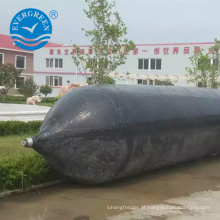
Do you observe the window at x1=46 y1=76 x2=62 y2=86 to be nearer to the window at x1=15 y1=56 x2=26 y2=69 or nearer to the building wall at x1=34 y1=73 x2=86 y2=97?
the building wall at x1=34 y1=73 x2=86 y2=97

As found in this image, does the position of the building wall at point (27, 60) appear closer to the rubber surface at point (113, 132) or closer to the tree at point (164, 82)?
the tree at point (164, 82)

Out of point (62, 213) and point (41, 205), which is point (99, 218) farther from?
point (41, 205)

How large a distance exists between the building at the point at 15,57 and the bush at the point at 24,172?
3369cm

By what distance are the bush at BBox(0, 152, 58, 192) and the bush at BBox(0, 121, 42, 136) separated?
179 inches

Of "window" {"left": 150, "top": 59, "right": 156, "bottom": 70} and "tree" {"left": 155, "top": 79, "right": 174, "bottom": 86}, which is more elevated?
"window" {"left": 150, "top": 59, "right": 156, "bottom": 70}

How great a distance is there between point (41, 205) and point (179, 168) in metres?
3.25

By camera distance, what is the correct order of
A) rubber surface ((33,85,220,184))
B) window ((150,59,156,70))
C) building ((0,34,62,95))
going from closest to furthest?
1. rubber surface ((33,85,220,184))
2. window ((150,59,156,70))
3. building ((0,34,62,95))

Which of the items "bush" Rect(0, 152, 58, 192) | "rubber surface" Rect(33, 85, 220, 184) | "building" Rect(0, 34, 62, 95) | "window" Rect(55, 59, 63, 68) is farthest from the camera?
"building" Rect(0, 34, 62, 95)

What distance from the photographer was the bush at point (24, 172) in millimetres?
5041

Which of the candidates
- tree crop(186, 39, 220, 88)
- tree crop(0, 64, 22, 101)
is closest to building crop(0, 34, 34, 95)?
tree crop(0, 64, 22, 101)

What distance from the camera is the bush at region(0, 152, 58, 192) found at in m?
5.04

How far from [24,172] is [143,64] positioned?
28.9 m

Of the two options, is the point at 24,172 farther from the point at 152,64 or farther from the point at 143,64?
the point at 143,64

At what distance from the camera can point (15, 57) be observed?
4062 centimetres
